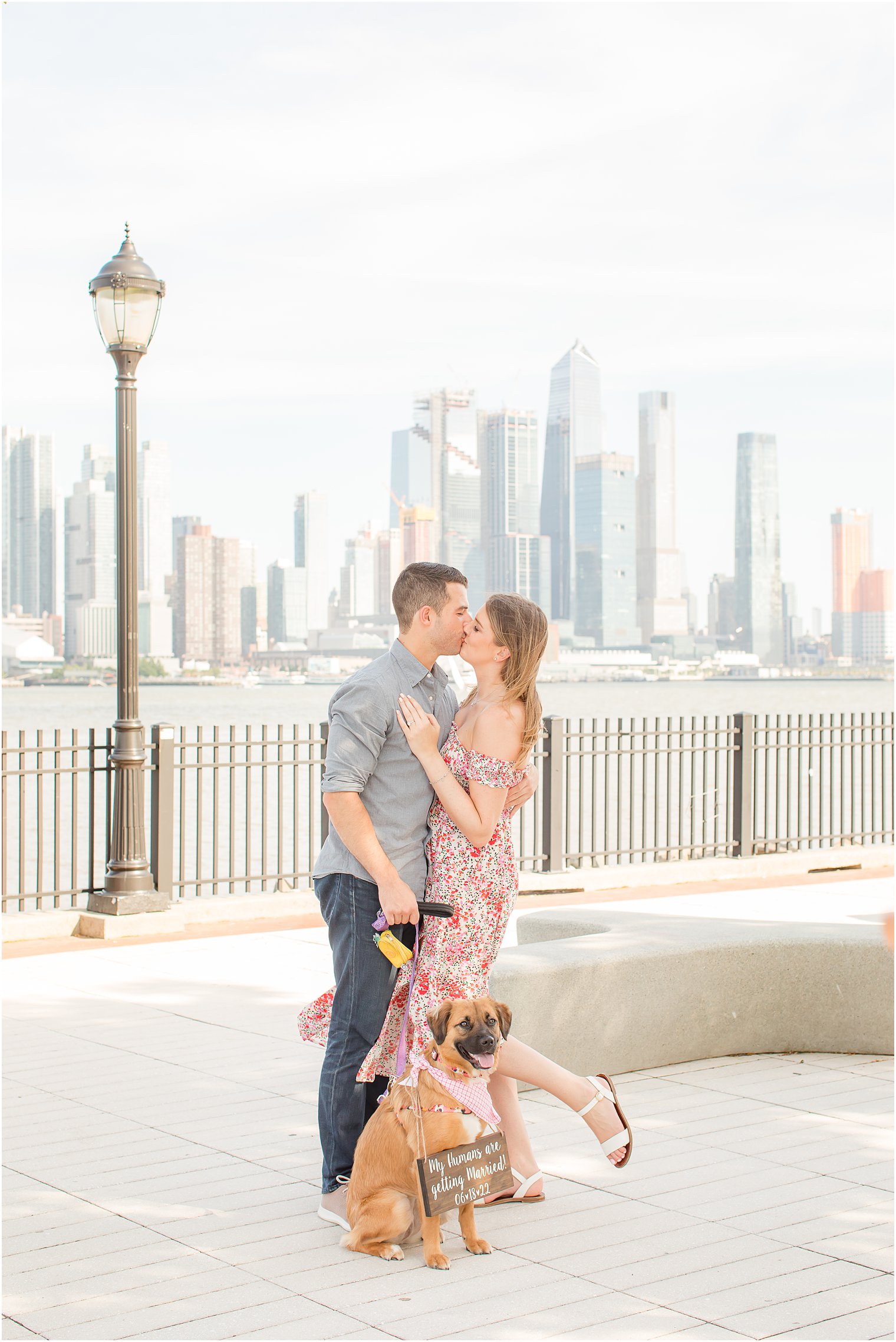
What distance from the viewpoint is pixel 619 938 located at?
21.3 feet

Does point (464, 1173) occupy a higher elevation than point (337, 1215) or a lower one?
higher

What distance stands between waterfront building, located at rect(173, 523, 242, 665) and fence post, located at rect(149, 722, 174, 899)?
87.3 m

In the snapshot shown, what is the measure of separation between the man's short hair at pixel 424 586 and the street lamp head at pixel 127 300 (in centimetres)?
671

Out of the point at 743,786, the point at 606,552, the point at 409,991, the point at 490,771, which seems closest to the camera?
the point at 490,771

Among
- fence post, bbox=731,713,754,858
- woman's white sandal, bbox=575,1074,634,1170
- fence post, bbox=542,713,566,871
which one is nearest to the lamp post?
fence post, bbox=542,713,566,871

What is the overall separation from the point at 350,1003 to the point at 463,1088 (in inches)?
18.0

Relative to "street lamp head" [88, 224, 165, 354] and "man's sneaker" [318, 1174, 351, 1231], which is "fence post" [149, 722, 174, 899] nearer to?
"street lamp head" [88, 224, 165, 354]

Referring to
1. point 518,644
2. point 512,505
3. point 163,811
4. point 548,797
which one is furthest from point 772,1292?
point 512,505

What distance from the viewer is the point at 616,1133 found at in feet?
14.7

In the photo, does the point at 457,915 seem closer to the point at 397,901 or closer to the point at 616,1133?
the point at 397,901

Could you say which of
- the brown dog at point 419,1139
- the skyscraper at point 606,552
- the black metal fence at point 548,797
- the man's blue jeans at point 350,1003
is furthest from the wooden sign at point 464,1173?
the skyscraper at point 606,552

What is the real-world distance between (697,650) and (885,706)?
2146cm

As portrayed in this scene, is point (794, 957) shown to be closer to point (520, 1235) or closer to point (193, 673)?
point (520, 1235)

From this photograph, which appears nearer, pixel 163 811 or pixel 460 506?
pixel 163 811
